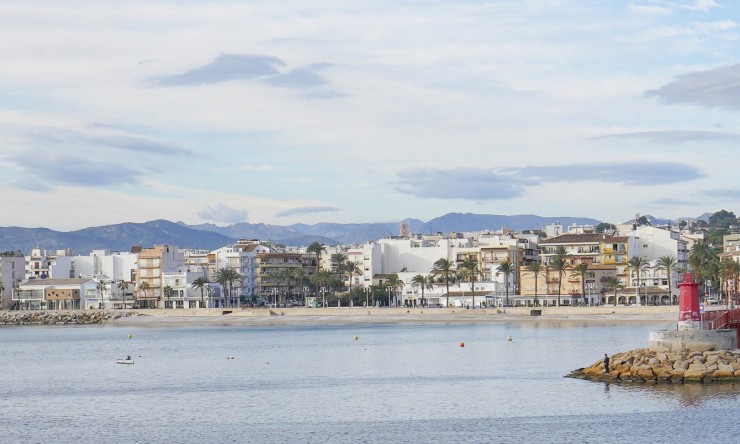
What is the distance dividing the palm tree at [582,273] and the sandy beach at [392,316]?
1043cm

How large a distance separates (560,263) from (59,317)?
7504 centimetres

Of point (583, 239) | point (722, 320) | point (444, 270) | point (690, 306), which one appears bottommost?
point (722, 320)

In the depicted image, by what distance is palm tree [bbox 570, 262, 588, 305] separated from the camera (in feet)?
479

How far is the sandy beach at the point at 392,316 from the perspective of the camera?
124 meters

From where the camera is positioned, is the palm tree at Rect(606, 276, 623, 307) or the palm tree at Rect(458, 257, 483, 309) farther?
the palm tree at Rect(458, 257, 483, 309)

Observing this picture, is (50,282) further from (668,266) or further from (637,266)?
(668,266)

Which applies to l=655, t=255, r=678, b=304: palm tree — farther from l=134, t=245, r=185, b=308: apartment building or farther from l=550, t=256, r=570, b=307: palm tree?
l=134, t=245, r=185, b=308: apartment building

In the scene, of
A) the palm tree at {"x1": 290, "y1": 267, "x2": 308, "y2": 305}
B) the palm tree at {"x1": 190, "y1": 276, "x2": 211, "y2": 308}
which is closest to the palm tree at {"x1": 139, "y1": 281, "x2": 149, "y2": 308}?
the palm tree at {"x1": 190, "y1": 276, "x2": 211, "y2": 308}

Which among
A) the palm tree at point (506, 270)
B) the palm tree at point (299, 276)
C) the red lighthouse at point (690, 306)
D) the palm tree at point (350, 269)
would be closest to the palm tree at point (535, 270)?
the palm tree at point (506, 270)

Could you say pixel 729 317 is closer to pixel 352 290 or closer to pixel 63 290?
pixel 352 290

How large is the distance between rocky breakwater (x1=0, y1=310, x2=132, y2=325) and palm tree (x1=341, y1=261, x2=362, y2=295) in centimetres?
3226

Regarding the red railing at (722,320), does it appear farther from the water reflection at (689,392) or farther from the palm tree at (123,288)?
the palm tree at (123,288)

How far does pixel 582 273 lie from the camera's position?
146250 millimetres

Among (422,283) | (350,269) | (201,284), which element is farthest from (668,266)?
(201,284)
